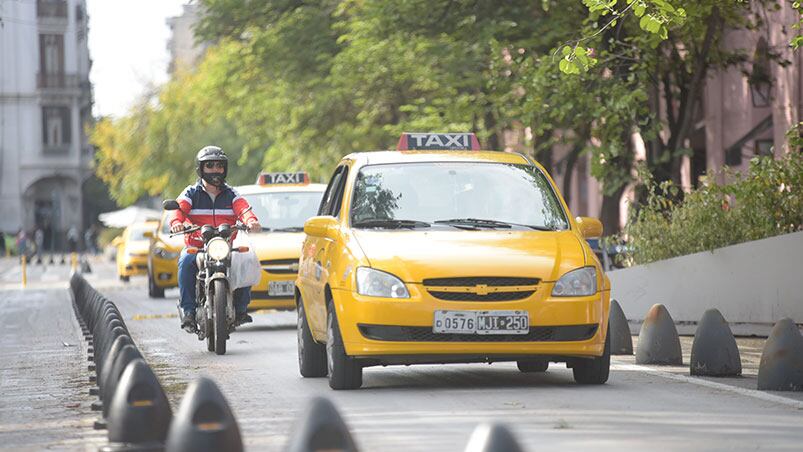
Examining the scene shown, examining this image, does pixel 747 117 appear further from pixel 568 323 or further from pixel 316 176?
pixel 568 323

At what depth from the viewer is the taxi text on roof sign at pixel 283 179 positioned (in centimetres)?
2215

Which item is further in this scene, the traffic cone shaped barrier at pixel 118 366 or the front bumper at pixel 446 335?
the front bumper at pixel 446 335

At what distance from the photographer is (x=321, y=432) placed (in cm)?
596

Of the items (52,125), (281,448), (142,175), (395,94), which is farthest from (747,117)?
(52,125)

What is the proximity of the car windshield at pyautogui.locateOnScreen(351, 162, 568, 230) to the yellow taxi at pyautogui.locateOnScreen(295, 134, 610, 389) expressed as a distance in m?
0.01

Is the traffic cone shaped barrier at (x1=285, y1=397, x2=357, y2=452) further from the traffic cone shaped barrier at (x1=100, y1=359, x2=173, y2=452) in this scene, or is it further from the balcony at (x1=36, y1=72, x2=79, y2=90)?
the balcony at (x1=36, y1=72, x2=79, y2=90)

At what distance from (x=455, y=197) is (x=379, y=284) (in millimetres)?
1412

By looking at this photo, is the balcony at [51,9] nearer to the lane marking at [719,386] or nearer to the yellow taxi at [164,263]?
the yellow taxi at [164,263]

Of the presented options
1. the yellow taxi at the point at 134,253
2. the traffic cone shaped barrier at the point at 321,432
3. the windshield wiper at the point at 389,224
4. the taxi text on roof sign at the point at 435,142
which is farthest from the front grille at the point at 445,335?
the yellow taxi at the point at 134,253

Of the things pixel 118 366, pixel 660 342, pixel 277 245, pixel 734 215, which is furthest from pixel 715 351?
pixel 277 245

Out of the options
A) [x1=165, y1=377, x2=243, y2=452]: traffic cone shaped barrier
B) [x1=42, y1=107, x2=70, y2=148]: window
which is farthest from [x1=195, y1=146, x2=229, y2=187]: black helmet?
[x1=42, y1=107, x2=70, y2=148]: window

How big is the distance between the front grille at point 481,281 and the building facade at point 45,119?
83.3 m

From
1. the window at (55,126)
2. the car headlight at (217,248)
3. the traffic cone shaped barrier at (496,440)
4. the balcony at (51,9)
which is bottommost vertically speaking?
the traffic cone shaped barrier at (496,440)

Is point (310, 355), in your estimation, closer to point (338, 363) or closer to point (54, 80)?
point (338, 363)
